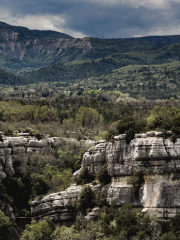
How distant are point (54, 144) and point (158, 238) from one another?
67.3 m

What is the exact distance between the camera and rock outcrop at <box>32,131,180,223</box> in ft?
242

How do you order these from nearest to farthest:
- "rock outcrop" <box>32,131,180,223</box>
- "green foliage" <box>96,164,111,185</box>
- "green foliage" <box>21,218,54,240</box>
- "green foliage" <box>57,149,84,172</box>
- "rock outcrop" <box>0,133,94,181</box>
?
"rock outcrop" <box>32,131,180,223</box>
"green foliage" <box>21,218,54,240</box>
"green foliage" <box>96,164,111,185</box>
"rock outcrop" <box>0,133,94,181</box>
"green foliage" <box>57,149,84,172</box>

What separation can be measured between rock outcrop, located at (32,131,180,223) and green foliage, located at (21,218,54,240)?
10.1 metres

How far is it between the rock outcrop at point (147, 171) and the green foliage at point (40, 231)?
1010 cm

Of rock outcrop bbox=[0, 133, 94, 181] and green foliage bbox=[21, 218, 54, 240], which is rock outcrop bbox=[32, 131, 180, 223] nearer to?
green foliage bbox=[21, 218, 54, 240]

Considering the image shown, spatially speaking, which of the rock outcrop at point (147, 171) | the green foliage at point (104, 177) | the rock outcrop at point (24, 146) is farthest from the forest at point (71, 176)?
the rock outcrop at point (24, 146)

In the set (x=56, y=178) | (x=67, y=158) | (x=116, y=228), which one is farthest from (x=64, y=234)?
(x=67, y=158)

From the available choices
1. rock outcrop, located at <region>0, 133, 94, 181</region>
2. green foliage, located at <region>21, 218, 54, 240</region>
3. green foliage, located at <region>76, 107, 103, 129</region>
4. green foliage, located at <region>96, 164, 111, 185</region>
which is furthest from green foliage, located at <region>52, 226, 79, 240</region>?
green foliage, located at <region>76, 107, 103, 129</region>

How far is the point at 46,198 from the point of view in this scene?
89.0 meters

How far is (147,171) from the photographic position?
7562 cm

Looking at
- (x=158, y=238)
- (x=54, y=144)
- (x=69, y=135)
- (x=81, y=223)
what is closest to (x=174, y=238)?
(x=158, y=238)

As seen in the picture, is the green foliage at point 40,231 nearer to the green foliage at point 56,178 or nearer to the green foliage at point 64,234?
the green foliage at point 64,234

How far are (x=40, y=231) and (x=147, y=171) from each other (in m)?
19.9

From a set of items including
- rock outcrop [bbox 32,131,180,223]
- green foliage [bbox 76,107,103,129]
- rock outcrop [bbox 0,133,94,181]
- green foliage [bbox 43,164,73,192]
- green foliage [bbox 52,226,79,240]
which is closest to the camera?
rock outcrop [bbox 32,131,180,223]
